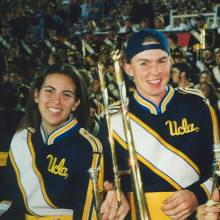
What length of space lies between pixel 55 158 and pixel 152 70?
65 centimetres

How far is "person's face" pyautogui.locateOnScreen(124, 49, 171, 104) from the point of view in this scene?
6.81ft

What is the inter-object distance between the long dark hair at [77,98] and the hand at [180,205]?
2.43 ft

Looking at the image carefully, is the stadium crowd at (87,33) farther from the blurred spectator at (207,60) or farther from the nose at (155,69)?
the nose at (155,69)

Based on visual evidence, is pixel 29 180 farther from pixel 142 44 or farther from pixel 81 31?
pixel 81 31

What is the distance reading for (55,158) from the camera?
2.16 metres

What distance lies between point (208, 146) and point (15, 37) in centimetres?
975

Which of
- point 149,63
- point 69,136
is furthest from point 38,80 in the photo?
point 149,63

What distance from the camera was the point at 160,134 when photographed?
209 cm

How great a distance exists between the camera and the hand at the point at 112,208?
1854mm

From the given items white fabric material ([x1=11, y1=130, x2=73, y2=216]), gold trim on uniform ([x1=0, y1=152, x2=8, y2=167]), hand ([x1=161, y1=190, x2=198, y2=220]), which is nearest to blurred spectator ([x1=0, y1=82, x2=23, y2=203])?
gold trim on uniform ([x1=0, y1=152, x2=8, y2=167])

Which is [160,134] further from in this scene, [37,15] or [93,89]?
[37,15]

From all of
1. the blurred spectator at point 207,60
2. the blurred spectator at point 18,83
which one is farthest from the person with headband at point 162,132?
the blurred spectator at point 207,60

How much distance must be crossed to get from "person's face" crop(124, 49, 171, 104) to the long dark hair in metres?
0.35

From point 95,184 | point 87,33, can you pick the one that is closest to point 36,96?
point 95,184
